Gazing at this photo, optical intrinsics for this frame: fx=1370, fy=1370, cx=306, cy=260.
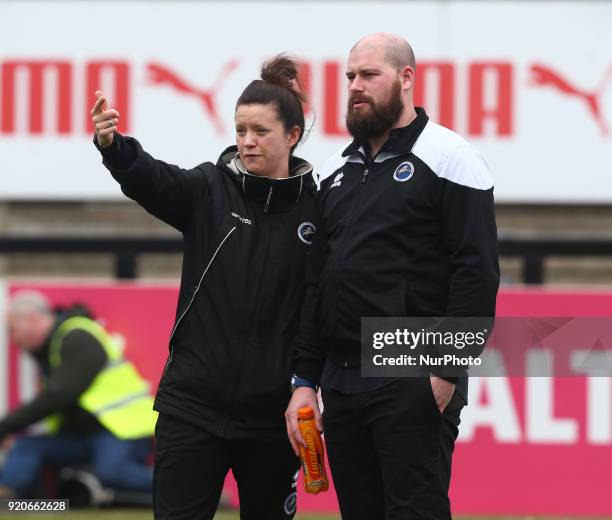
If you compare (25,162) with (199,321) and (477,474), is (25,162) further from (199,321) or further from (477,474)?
(199,321)

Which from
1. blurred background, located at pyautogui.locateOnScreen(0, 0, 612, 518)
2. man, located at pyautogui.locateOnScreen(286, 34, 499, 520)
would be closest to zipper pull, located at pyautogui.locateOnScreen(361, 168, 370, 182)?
man, located at pyautogui.locateOnScreen(286, 34, 499, 520)

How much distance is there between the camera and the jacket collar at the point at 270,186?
A: 13.9 feet

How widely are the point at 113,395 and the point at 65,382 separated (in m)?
0.25

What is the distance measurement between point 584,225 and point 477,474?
4.39 meters

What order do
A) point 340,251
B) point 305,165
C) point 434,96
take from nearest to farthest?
point 340,251
point 305,165
point 434,96

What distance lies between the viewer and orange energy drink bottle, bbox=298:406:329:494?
13.3 feet

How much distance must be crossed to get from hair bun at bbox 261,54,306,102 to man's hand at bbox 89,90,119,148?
61 cm

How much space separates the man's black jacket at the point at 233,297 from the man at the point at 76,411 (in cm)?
278

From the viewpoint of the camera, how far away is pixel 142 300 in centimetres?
722

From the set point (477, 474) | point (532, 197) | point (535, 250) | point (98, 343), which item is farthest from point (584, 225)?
point (98, 343)

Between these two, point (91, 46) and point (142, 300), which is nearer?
point (142, 300)

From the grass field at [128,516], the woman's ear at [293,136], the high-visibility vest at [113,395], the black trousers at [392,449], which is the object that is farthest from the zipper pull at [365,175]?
the high-visibility vest at [113,395]

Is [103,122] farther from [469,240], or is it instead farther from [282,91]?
[469,240]

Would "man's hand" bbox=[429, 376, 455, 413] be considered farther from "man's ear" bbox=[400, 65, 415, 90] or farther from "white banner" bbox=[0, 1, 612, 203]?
"white banner" bbox=[0, 1, 612, 203]
